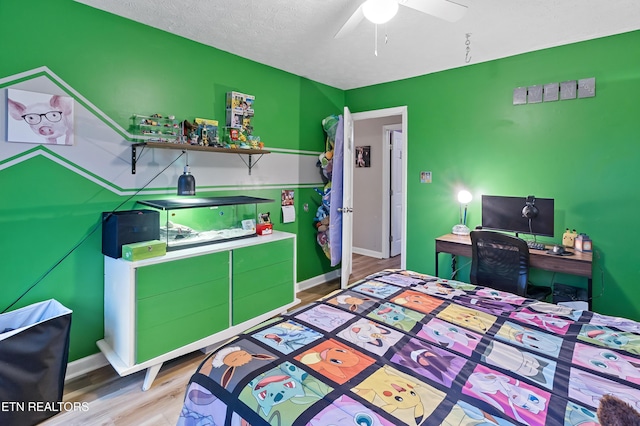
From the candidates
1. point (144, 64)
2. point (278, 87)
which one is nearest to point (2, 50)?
point (144, 64)

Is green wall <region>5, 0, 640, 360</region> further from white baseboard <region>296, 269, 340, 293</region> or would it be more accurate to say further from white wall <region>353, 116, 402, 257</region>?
white wall <region>353, 116, 402, 257</region>

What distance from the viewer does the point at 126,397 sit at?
2080 millimetres

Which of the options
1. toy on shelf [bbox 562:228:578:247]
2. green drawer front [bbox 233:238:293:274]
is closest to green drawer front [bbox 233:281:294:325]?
green drawer front [bbox 233:238:293:274]

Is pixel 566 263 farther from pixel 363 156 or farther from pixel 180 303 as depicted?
pixel 363 156

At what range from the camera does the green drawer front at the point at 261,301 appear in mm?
2727

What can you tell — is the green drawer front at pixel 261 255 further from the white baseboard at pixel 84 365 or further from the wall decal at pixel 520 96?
the wall decal at pixel 520 96

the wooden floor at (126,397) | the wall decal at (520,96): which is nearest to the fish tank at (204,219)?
the wooden floor at (126,397)

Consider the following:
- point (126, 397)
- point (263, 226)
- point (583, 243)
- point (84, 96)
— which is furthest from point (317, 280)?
point (84, 96)

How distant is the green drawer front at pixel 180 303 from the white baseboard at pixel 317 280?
1.43 m

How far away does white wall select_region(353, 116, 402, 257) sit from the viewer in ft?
17.9

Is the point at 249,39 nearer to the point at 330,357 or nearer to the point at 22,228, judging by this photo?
the point at 22,228

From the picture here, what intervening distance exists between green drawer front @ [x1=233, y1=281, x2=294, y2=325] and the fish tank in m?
0.52

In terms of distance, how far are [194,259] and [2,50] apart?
1.66 meters

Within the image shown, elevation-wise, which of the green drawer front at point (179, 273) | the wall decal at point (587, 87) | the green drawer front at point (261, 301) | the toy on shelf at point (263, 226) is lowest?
the green drawer front at point (261, 301)
